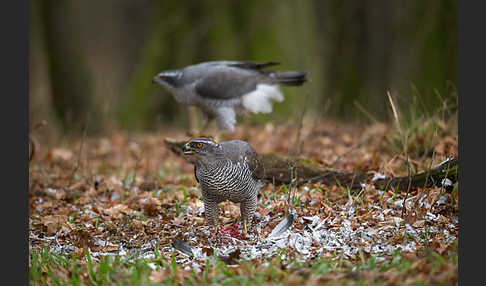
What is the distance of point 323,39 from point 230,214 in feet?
35.4

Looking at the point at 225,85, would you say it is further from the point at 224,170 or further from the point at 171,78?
the point at 224,170

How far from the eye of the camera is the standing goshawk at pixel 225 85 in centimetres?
695

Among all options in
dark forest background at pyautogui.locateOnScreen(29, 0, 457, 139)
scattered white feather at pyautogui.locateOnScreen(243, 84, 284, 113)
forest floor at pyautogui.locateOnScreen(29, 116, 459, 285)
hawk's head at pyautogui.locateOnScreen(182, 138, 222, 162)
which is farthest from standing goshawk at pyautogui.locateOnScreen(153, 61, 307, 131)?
hawk's head at pyautogui.locateOnScreen(182, 138, 222, 162)

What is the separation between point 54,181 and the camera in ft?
21.0

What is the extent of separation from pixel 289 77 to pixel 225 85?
1114 mm

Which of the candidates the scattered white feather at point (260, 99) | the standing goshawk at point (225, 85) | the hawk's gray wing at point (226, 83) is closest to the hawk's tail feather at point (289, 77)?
the standing goshawk at point (225, 85)

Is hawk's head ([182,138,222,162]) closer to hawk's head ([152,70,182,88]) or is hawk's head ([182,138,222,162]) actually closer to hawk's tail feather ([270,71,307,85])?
hawk's head ([152,70,182,88])

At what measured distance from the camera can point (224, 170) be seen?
3.84 metres

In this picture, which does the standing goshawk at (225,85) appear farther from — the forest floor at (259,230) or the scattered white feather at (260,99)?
the forest floor at (259,230)

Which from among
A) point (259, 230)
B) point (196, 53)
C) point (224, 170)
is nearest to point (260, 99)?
point (259, 230)

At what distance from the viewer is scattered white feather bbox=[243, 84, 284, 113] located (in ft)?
24.1

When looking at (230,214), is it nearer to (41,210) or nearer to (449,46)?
(41,210)

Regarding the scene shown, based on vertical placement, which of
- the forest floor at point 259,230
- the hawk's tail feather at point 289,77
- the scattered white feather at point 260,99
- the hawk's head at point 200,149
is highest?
the hawk's tail feather at point 289,77

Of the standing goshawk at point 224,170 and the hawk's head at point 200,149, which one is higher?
the hawk's head at point 200,149
